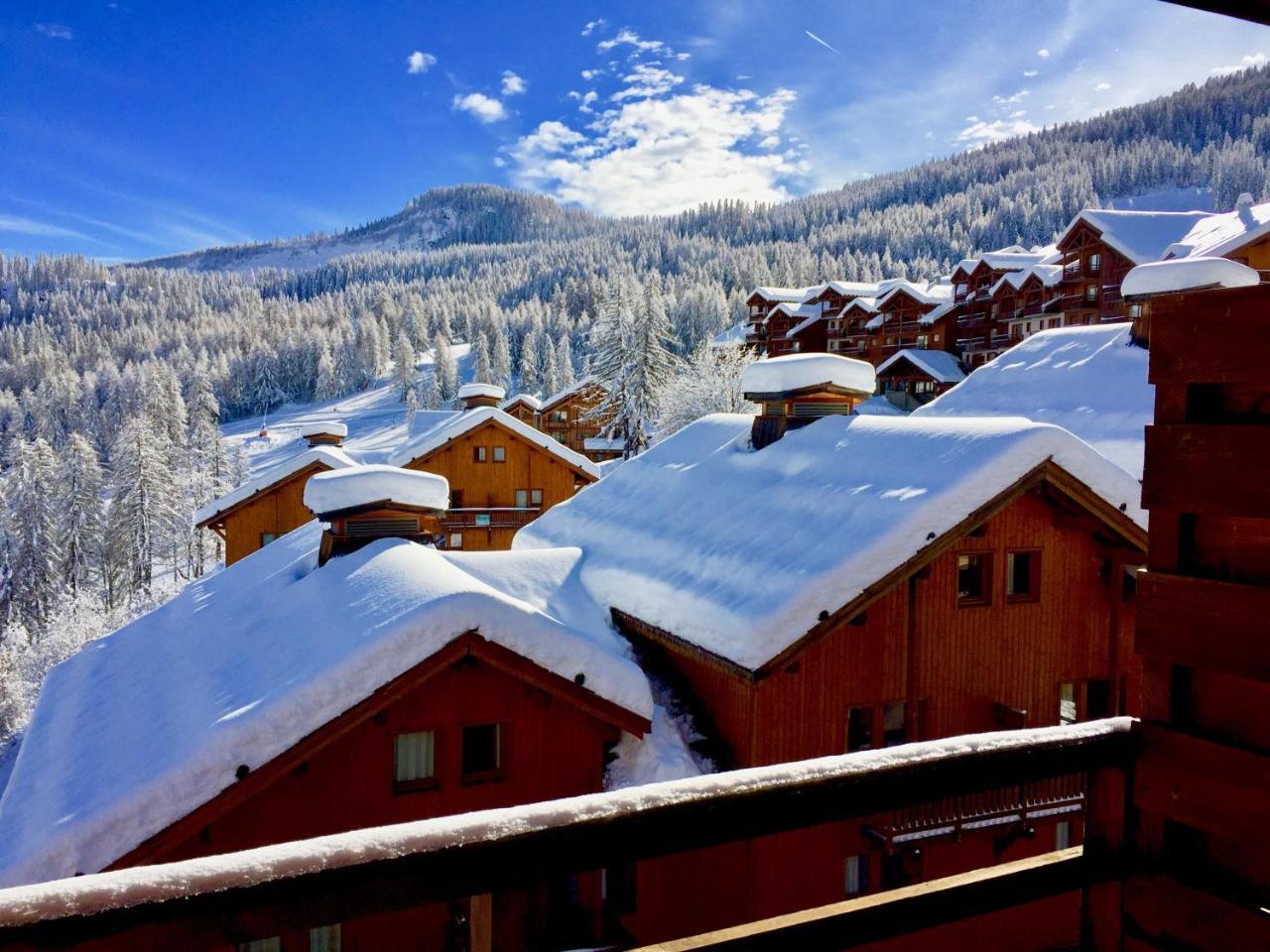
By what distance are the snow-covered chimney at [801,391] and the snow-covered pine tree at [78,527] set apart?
189 feet

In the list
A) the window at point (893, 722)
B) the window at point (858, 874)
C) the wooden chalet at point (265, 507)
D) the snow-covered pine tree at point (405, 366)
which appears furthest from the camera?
the snow-covered pine tree at point (405, 366)

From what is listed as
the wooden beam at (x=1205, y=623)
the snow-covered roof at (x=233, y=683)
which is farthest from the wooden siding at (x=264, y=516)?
the wooden beam at (x=1205, y=623)

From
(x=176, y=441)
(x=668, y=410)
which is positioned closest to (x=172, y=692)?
(x=668, y=410)

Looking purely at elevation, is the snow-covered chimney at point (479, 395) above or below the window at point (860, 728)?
above

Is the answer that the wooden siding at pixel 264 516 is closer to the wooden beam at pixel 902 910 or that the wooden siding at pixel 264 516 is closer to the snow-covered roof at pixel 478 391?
the snow-covered roof at pixel 478 391

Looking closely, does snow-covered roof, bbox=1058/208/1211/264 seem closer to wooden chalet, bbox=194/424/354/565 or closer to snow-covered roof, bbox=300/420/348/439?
snow-covered roof, bbox=300/420/348/439

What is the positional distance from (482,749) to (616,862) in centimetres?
1036

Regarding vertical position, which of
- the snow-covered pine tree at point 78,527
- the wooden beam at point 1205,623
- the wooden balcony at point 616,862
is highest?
the wooden beam at point 1205,623

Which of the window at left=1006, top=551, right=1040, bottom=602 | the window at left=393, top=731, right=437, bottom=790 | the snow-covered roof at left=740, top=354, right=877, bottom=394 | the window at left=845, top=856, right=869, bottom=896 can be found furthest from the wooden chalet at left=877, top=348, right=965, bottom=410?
the window at left=393, top=731, right=437, bottom=790

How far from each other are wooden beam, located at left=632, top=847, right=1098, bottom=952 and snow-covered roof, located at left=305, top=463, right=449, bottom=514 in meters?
14.4

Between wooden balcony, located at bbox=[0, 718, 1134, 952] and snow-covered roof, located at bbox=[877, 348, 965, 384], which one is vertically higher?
snow-covered roof, located at bbox=[877, 348, 965, 384]

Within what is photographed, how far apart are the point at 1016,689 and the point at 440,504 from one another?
36.2 feet

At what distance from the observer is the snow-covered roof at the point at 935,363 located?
57.7m

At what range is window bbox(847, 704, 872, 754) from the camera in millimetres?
12609
